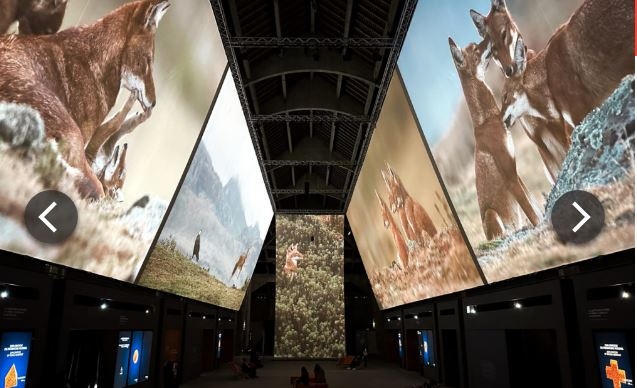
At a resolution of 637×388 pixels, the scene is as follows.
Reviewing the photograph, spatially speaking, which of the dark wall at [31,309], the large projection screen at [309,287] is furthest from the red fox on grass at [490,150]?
the large projection screen at [309,287]

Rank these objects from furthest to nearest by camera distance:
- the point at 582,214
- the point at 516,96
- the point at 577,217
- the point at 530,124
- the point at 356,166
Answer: the point at 356,166 → the point at 516,96 → the point at 530,124 → the point at 577,217 → the point at 582,214

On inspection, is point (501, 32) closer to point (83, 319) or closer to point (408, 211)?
point (408, 211)

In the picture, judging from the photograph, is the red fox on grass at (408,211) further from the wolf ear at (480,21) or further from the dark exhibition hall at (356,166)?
the wolf ear at (480,21)

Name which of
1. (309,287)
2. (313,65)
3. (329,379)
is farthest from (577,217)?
(309,287)

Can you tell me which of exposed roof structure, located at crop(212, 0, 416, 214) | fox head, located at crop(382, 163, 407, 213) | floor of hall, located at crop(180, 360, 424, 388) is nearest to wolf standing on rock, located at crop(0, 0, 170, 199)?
exposed roof structure, located at crop(212, 0, 416, 214)

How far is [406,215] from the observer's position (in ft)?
47.0

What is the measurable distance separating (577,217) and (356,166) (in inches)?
474

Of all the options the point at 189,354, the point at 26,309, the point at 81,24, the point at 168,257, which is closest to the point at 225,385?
the point at 189,354

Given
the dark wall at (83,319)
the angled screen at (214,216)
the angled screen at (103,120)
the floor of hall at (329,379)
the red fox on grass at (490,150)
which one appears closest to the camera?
the angled screen at (103,120)

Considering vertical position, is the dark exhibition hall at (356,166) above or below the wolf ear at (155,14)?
below

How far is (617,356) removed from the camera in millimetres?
6750

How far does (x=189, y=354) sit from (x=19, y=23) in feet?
42.8

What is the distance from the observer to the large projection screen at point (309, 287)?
23.6 meters

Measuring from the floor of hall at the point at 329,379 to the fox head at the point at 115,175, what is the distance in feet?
29.1
